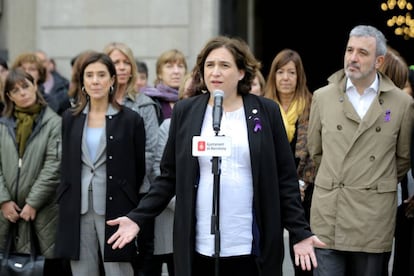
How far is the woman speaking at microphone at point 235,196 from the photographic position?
5.12m

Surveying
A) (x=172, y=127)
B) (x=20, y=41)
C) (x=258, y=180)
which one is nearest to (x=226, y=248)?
(x=258, y=180)

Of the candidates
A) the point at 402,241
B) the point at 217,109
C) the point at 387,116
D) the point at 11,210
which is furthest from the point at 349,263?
the point at 11,210

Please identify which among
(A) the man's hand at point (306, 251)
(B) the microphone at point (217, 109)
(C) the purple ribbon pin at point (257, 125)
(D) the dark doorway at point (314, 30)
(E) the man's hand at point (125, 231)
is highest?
(D) the dark doorway at point (314, 30)

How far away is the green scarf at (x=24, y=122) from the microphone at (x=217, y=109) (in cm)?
279

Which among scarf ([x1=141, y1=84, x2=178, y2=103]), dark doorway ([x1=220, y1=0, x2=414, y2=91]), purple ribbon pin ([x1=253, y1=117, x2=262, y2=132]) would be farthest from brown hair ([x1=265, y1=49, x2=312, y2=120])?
dark doorway ([x1=220, y1=0, x2=414, y2=91])

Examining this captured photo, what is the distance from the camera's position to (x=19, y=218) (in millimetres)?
7293

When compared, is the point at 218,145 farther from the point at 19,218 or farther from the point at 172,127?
the point at 19,218

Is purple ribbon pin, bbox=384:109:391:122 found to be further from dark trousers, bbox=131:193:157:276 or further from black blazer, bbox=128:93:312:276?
dark trousers, bbox=131:193:157:276

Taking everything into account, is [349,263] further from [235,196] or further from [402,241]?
[235,196]

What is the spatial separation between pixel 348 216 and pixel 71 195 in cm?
197

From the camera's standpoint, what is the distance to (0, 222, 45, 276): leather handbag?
7.11 meters

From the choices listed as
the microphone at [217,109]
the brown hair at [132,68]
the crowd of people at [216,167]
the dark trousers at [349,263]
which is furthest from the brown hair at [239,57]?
the brown hair at [132,68]

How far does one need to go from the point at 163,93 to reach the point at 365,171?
227cm

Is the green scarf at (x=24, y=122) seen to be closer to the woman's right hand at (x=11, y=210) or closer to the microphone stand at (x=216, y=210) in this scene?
the woman's right hand at (x=11, y=210)
